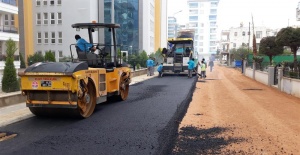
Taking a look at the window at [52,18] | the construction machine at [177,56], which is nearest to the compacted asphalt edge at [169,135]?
the construction machine at [177,56]

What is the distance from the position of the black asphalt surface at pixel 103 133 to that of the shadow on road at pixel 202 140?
7.0 inches

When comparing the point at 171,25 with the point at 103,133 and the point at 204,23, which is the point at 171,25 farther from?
the point at 103,133

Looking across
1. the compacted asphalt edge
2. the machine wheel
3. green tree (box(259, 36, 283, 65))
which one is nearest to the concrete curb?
the machine wheel

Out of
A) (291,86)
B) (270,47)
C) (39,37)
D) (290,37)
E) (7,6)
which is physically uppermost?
(7,6)

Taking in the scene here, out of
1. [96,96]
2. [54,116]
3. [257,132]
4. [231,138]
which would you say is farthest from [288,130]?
[54,116]

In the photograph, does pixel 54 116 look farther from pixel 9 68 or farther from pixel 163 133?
pixel 9 68

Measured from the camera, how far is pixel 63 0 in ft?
122

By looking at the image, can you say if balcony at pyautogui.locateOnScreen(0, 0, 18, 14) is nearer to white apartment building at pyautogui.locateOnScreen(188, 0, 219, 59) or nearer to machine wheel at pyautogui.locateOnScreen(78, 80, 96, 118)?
machine wheel at pyautogui.locateOnScreen(78, 80, 96, 118)

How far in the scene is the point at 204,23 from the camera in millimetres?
122812

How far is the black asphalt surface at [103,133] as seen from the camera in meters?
5.13

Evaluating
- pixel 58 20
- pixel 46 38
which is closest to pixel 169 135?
pixel 58 20

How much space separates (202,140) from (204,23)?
397 feet

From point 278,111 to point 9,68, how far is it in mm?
9543

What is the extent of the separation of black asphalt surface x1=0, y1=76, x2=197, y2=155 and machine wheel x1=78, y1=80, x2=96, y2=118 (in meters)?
0.19
